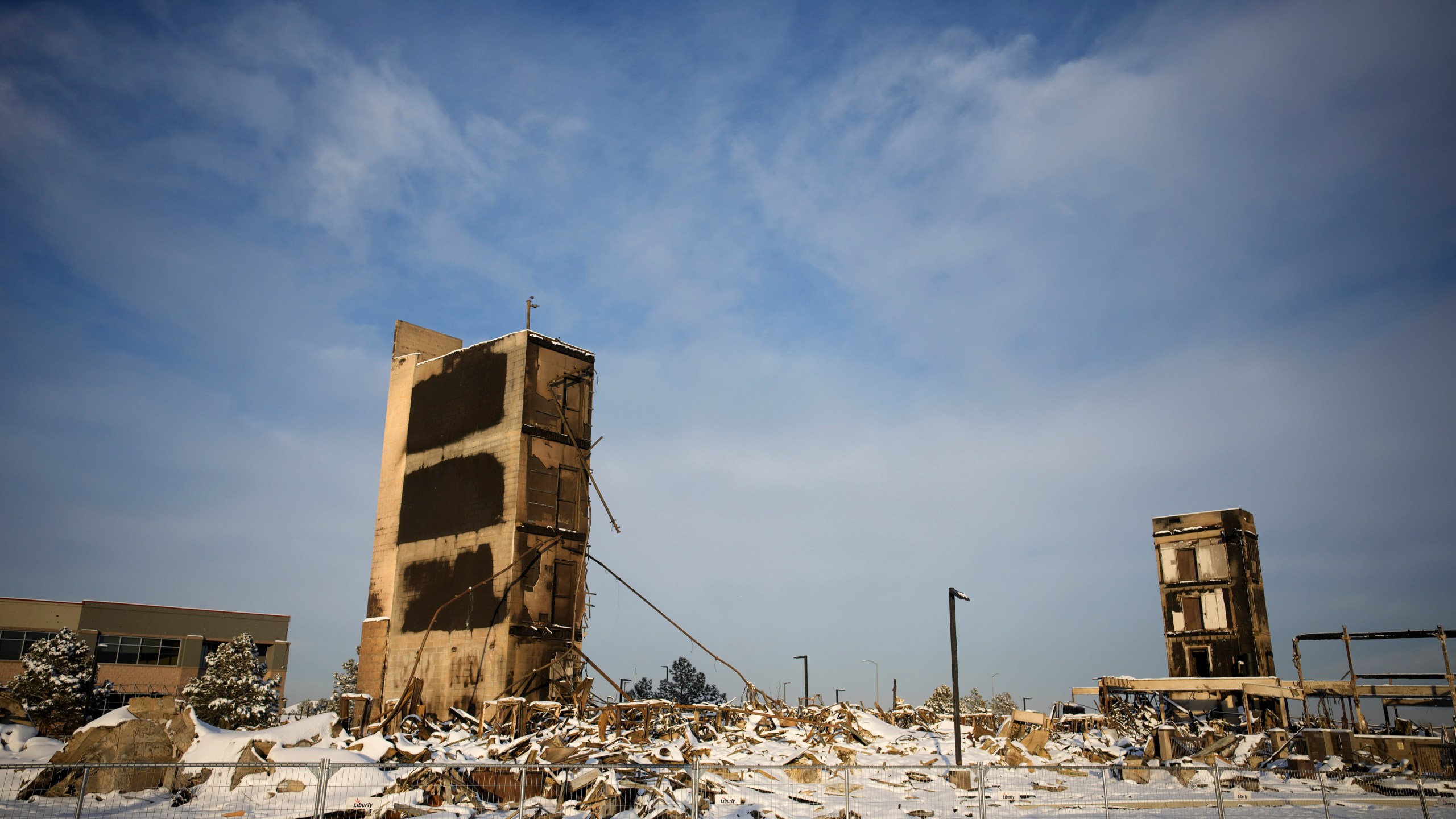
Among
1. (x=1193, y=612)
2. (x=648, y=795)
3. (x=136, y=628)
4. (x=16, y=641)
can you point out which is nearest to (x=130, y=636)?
(x=136, y=628)

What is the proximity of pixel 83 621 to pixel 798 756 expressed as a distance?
273ft

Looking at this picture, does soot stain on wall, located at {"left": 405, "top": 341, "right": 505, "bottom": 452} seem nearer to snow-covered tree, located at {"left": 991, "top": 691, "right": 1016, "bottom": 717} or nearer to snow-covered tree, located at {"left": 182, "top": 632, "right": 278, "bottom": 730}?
snow-covered tree, located at {"left": 182, "top": 632, "right": 278, "bottom": 730}

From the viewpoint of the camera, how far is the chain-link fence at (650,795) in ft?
64.4

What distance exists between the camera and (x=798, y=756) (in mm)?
29047

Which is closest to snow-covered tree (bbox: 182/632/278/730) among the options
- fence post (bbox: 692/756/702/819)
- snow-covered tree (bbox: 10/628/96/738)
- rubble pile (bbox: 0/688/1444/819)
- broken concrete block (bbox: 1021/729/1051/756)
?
snow-covered tree (bbox: 10/628/96/738)

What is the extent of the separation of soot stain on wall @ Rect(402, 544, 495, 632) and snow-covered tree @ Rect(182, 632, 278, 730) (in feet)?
77.7

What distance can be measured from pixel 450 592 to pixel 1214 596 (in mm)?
36652

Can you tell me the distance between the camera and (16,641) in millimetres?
82312

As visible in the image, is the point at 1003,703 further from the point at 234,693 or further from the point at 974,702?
the point at 234,693

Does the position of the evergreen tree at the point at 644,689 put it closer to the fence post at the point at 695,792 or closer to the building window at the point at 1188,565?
the building window at the point at 1188,565

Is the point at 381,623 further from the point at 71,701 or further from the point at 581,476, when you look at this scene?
the point at 71,701

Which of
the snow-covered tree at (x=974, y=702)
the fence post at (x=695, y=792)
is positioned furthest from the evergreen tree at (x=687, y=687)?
the fence post at (x=695, y=792)

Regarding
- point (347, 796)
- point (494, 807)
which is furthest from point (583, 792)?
point (347, 796)

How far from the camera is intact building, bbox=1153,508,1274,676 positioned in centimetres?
4556
